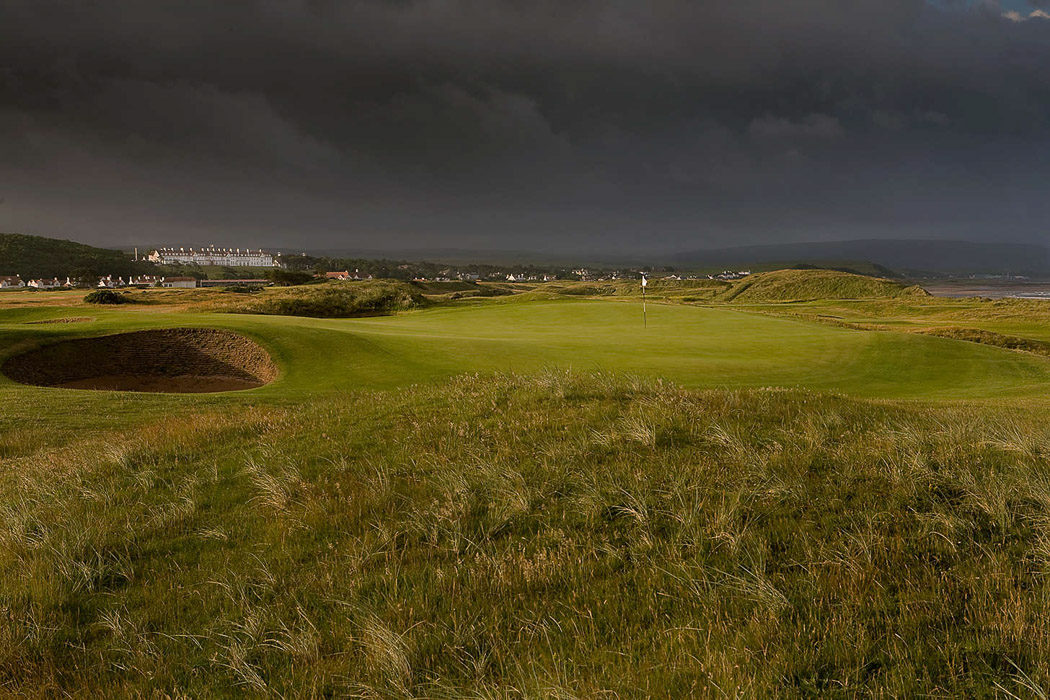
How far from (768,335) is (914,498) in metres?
32.4

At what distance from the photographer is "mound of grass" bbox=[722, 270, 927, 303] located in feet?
458

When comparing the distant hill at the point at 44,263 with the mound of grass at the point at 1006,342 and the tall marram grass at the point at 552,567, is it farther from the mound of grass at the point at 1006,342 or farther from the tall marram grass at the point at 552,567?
the mound of grass at the point at 1006,342

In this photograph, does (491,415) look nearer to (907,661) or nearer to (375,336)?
(907,661)

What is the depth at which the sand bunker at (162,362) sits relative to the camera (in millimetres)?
25016

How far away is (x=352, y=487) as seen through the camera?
619 centimetres

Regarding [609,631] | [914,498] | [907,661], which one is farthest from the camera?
[914,498]

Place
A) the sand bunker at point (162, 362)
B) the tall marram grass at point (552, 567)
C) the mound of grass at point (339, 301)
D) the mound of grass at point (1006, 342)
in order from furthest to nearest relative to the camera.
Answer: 1. the mound of grass at point (339, 301)
2. the mound of grass at point (1006, 342)
3. the sand bunker at point (162, 362)
4. the tall marram grass at point (552, 567)

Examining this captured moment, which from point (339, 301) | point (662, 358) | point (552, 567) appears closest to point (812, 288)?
point (339, 301)

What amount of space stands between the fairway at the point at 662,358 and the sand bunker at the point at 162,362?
0.79 meters

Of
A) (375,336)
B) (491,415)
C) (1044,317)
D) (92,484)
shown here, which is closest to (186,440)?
(92,484)

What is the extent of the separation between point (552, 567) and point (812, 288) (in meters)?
167

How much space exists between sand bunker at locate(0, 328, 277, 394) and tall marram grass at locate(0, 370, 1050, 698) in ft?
65.8

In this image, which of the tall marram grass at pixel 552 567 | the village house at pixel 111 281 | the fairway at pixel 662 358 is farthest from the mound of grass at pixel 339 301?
the village house at pixel 111 281

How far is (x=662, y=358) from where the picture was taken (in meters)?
25.6
